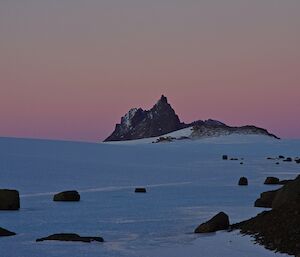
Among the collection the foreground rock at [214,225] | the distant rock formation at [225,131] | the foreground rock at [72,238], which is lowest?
the foreground rock at [72,238]

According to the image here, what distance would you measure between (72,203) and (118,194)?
5.53 metres

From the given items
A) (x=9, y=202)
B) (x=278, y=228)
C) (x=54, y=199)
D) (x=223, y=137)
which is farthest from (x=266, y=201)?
(x=223, y=137)

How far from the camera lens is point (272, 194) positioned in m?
27.5

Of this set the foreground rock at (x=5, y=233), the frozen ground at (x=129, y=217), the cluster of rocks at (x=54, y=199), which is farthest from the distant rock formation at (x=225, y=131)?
the foreground rock at (x=5, y=233)

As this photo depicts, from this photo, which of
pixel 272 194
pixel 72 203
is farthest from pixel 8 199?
pixel 272 194

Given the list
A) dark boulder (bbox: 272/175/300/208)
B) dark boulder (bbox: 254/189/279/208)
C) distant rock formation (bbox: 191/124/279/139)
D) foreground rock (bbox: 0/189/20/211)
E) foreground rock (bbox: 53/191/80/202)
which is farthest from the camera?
distant rock formation (bbox: 191/124/279/139)

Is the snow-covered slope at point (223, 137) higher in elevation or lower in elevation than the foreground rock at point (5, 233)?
higher

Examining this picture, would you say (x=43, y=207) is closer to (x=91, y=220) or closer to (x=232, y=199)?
(x=91, y=220)

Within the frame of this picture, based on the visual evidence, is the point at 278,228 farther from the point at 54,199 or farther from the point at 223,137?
the point at 223,137

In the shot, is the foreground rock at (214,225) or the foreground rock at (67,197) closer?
the foreground rock at (214,225)

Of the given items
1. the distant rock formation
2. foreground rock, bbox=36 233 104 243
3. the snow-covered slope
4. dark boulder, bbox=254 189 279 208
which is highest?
the distant rock formation

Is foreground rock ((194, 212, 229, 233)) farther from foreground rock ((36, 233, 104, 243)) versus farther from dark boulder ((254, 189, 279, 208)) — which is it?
dark boulder ((254, 189, 279, 208))

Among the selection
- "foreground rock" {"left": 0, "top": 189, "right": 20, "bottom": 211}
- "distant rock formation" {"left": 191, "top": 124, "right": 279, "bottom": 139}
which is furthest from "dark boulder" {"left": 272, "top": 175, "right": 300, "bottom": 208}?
"distant rock formation" {"left": 191, "top": 124, "right": 279, "bottom": 139}

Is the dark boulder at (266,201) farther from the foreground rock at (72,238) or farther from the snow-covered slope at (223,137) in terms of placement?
the snow-covered slope at (223,137)
